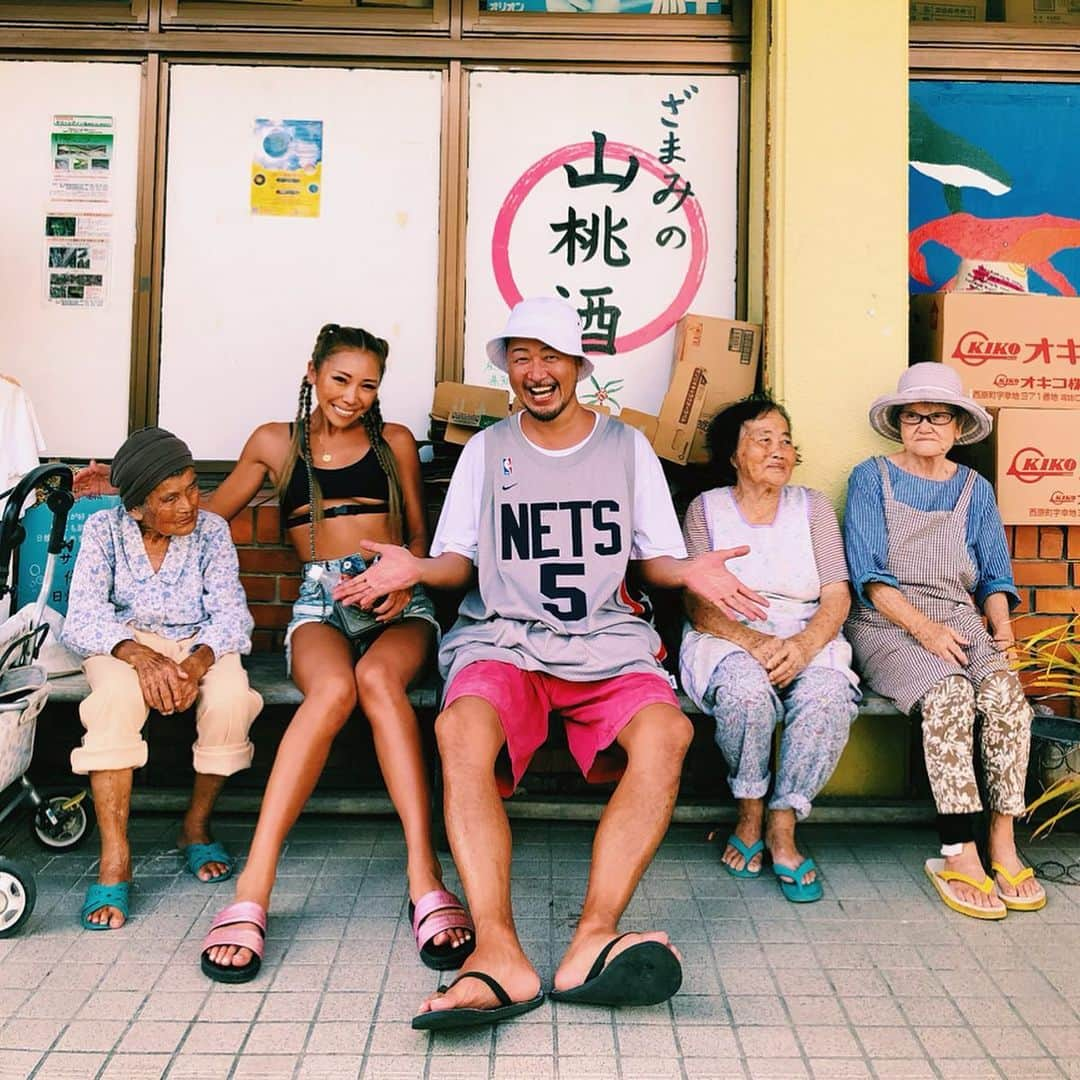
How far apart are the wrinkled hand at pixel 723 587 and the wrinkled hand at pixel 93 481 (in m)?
2.42

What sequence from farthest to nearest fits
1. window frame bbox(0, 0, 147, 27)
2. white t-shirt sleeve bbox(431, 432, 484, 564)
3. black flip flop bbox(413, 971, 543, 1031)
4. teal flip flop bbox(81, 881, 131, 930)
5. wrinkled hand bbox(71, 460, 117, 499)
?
1. window frame bbox(0, 0, 147, 27)
2. wrinkled hand bbox(71, 460, 117, 499)
3. white t-shirt sleeve bbox(431, 432, 484, 564)
4. teal flip flop bbox(81, 881, 131, 930)
5. black flip flop bbox(413, 971, 543, 1031)

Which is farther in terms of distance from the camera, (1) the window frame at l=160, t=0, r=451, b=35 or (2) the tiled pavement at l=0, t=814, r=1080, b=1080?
(1) the window frame at l=160, t=0, r=451, b=35

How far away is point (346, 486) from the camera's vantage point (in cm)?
375

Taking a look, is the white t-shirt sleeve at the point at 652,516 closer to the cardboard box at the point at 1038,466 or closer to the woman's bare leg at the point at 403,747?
the woman's bare leg at the point at 403,747

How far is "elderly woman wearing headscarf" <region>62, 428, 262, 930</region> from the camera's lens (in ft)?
10.2

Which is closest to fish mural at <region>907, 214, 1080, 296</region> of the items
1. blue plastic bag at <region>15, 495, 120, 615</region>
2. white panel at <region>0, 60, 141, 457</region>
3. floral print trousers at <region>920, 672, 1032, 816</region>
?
floral print trousers at <region>920, 672, 1032, 816</region>

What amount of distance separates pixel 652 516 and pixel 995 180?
8.36ft

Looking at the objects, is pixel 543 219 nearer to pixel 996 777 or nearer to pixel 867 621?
pixel 867 621

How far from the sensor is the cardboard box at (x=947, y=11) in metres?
4.55

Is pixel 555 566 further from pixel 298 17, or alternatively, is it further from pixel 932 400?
pixel 298 17

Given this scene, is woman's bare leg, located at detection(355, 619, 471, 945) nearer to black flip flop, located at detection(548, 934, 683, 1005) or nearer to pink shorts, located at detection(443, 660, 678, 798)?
pink shorts, located at detection(443, 660, 678, 798)

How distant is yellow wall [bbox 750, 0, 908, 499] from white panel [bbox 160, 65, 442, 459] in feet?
5.04

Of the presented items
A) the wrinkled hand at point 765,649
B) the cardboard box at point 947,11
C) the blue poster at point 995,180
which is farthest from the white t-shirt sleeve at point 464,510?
the cardboard box at point 947,11

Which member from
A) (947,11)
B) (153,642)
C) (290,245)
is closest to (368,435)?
(153,642)
